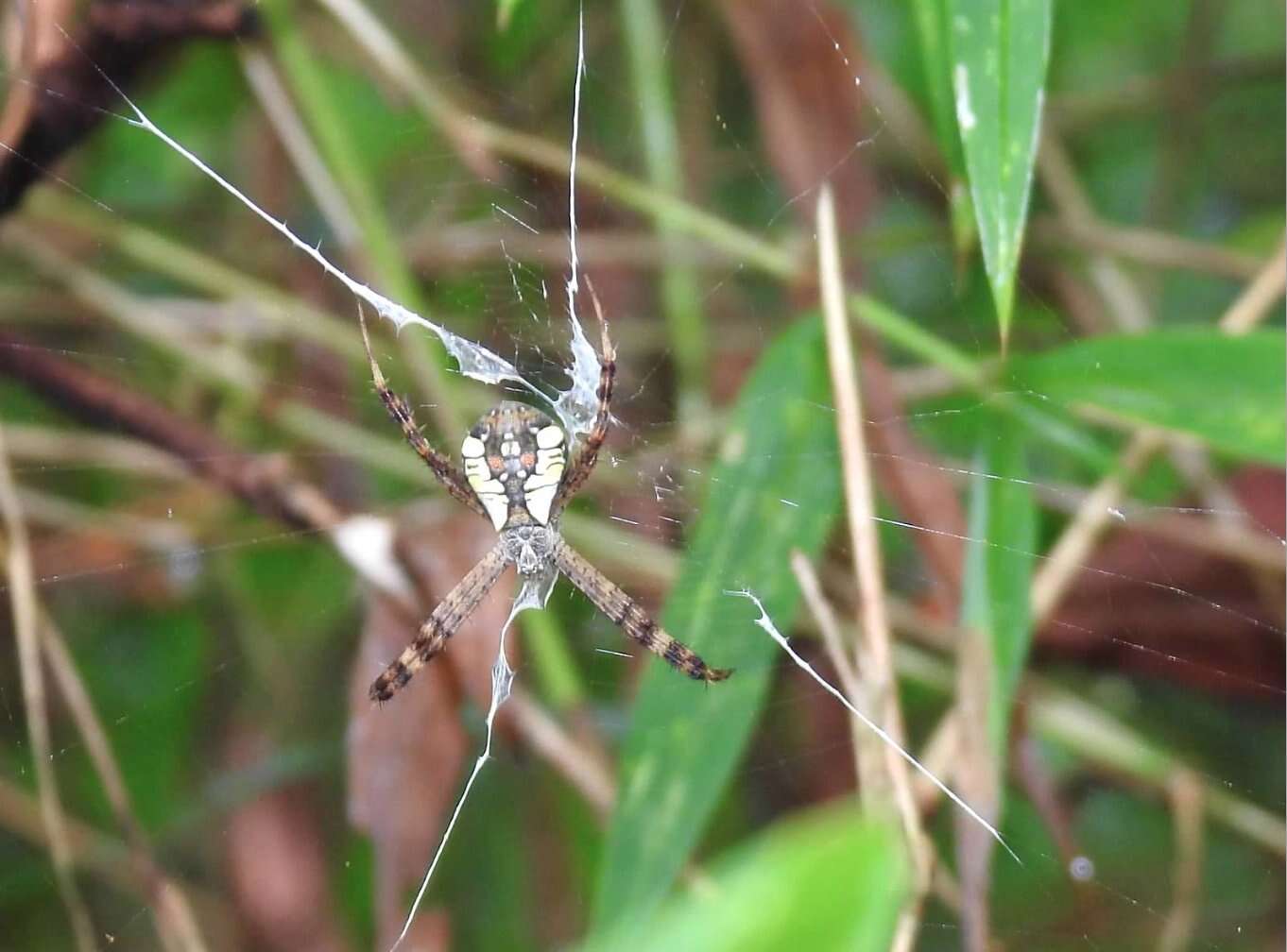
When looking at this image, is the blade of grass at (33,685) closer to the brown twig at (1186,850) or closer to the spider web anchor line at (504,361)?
the spider web anchor line at (504,361)

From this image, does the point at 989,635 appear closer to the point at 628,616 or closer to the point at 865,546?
the point at 865,546

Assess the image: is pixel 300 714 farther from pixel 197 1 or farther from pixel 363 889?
pixel 197 1

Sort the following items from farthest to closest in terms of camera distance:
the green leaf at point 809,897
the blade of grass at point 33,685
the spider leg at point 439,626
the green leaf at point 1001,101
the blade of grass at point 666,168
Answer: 1. the blade of grass at point 666,168
2. the spider leg at point 439,626
3. the blade of grass at point 33,685
4. the green leaf at point 1001,101
5. the green leaf at point 809,897

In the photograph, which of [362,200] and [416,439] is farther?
[362,200]

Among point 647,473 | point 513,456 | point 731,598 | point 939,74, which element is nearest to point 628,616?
point 647,473

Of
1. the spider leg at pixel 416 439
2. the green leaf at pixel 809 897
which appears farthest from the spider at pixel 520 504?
the green leaf at pixel 809 897

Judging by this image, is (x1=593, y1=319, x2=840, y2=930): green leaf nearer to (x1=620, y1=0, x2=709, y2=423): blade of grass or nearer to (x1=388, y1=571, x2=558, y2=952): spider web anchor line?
(x1=388, y1=571, x2=558, y2=952): spider web anchor line
